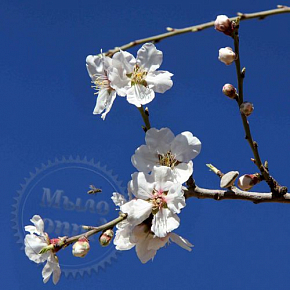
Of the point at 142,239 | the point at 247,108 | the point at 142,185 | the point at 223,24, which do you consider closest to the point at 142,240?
the point at 142,239

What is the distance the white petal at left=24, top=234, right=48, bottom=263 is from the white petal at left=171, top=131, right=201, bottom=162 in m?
0.32

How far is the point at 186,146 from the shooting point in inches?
40.0

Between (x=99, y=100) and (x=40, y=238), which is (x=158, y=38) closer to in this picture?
(x=99, y=100)

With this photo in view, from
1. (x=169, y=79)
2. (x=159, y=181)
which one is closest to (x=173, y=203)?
(x=159, y=181)

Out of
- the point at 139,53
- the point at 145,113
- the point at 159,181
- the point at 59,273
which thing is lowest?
the point at 59,273

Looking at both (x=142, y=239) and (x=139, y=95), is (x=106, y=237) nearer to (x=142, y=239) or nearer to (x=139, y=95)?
(x=142, y=239)

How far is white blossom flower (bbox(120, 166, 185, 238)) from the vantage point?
922mm

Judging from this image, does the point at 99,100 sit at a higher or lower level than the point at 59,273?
higher

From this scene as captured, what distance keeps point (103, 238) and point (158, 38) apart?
38 cm

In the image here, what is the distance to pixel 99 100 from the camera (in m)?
1.10

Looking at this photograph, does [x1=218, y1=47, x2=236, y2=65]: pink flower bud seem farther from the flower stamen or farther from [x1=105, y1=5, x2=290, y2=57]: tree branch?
the flower stamen

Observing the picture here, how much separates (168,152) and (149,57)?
0.21m

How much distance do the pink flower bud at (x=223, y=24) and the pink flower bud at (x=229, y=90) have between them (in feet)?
0.33

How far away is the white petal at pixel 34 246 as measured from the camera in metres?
1.00
